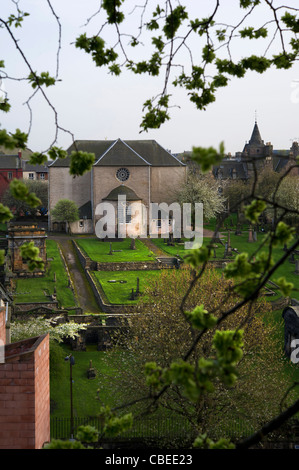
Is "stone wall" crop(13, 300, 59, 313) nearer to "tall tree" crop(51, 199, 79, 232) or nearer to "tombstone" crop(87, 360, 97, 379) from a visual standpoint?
"tombstone" crop(87, 360, 97, 379)

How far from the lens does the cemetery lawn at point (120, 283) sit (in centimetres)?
3328

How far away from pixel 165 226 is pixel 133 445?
136ft

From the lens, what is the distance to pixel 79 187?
60.9m

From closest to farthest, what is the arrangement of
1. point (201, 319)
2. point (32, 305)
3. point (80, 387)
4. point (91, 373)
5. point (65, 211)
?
point (201, 319) < point (80, 387) < point (91, 373) < point (32, 305) < point (65, 211)

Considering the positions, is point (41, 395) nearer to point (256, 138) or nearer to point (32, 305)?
A: point (32, 305)

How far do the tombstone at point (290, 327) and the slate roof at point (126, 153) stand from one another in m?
35.3

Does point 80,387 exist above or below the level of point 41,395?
below

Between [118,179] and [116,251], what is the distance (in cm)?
1493

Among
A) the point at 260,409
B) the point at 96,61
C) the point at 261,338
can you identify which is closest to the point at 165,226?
the point at 261,338

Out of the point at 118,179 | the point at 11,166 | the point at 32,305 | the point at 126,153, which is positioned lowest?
the point at 32,305

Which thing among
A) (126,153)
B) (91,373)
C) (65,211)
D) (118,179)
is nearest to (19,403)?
(91,373)

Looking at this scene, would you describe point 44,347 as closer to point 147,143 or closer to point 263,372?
point 263,372

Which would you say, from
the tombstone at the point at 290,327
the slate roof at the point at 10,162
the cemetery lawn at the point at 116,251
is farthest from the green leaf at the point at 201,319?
the slate roof at the point at 10,162

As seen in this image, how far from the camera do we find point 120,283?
3712 centimetres
